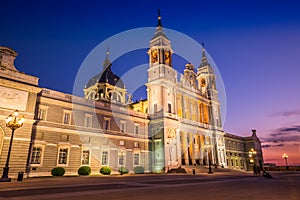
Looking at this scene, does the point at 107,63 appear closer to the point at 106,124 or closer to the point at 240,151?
the point at 106,124

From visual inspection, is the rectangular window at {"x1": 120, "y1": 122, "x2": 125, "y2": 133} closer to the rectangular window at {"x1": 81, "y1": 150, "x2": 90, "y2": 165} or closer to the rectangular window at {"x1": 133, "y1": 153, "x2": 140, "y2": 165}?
the rectangular window at {"x1": 133, "y1": 153, "x2": 140, "y2": 165}

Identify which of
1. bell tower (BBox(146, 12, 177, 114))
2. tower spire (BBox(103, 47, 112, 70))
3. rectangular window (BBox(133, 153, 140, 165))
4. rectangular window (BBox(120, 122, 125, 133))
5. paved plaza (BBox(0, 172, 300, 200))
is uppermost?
tower spire (BBox(103, 47, 112, 70))

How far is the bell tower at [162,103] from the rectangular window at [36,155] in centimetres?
1950

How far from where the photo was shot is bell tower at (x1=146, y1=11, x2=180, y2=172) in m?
37.8

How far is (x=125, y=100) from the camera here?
59.6 metres

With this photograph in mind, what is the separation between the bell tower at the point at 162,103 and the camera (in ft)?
124

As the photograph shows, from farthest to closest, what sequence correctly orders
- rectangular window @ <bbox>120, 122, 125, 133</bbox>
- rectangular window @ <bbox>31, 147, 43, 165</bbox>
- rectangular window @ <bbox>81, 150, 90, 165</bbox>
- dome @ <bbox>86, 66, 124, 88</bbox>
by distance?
dome @ <bbox>86, 66, 124, 88</bbox> → rectangular window @ <bbox>120, 122, 125, 133</bbox> → rectangular window @ <bbox>81, 150, 90, 165</bbox> → rectangular window @ <bbox>31, 147, 43, 165</bbox>

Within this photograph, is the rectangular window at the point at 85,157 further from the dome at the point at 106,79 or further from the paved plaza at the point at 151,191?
the dome at the point at 106,79

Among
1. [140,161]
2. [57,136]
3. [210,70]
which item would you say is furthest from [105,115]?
[210,70]

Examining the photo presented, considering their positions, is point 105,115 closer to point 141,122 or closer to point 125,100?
point 141,122

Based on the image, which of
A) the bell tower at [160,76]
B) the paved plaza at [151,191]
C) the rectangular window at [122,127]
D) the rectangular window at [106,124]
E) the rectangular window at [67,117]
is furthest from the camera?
the bell tower at [160,76]

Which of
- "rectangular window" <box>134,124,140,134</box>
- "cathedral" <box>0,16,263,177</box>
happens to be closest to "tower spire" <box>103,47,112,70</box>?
"cathedral" <box>0,16,263,177</box>

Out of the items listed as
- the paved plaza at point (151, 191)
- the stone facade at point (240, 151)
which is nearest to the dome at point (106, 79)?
the stone facade at point (240, 151)

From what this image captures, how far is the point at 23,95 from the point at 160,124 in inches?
914
